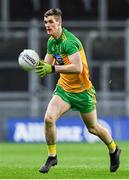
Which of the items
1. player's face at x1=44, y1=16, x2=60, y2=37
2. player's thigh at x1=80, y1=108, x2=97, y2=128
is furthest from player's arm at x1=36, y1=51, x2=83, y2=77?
player's thigh at x1=80, y1=108, x2=97, y2=128

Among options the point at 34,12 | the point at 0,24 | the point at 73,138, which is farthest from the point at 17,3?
the point at 73,138

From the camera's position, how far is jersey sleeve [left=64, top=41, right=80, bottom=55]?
515 inches

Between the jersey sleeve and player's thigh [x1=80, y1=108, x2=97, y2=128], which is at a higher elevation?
the jersey sleeve

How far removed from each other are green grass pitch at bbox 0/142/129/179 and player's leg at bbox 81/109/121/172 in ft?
0.66

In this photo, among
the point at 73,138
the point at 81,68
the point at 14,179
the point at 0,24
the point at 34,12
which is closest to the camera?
the point at 14,179

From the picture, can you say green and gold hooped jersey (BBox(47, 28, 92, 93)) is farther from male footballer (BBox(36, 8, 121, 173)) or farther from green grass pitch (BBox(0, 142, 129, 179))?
green grass pitch (BBox(0, 142, 129, 179))

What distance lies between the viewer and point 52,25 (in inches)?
519

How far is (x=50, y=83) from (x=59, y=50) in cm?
1518

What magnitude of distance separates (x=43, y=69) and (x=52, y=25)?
0.78 meters

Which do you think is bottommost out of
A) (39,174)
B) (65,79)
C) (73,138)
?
(73,138)

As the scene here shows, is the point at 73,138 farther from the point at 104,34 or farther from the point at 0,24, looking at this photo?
the point at 0,24

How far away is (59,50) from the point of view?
13344mm

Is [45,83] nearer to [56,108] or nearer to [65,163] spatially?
[65,163]

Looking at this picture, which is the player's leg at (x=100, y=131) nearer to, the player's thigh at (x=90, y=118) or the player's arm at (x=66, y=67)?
the player's thigh at (x=90, y=118)
